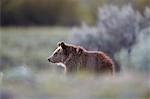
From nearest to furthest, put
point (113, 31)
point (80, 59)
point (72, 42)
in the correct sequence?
→ point (80, 59)
point (72, 42)
point (113, 31)

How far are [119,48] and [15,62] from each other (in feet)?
1.85

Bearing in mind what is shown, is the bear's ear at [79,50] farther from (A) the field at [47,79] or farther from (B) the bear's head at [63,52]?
(A) the field at [47,79]

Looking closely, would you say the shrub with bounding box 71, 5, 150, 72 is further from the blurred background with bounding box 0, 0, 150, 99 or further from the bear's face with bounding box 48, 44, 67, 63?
the bear's face with bounding box 48, 44, 67, 63

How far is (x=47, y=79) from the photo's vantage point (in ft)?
8.64

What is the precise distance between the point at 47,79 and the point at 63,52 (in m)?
0.30

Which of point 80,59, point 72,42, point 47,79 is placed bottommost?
point 47,79

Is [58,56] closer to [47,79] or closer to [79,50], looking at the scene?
[79,50]

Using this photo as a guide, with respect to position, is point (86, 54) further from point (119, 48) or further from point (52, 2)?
point (52, 2)

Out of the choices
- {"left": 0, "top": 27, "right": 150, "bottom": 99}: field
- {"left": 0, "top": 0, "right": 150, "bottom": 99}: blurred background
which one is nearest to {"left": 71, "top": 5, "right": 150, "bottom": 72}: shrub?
{"left": 0, "top": 0, "right": 150, "bottom": 99}: blurred background

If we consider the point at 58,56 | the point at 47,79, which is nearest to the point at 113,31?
the point at 58,56

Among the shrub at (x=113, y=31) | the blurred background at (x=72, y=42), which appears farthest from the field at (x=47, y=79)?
the shrub at (x=113, y=31)

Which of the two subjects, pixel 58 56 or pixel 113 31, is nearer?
pixel 58 56

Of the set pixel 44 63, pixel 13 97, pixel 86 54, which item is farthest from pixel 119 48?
pixel 13 97

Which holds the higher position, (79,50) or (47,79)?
(79,50)
